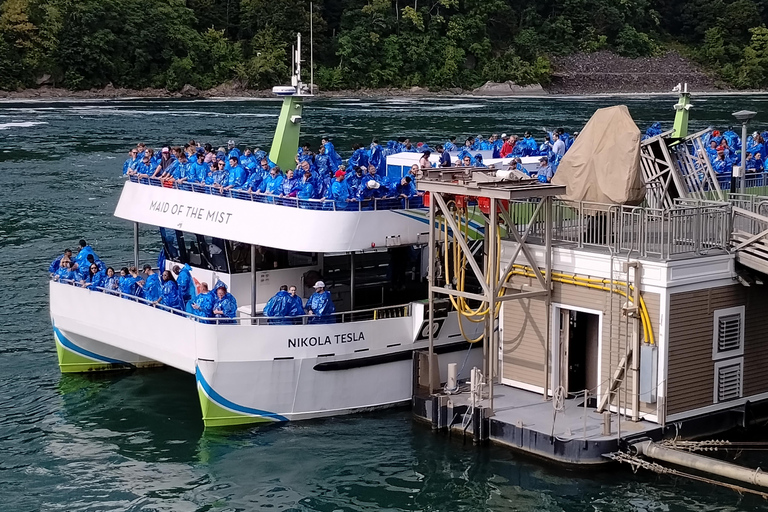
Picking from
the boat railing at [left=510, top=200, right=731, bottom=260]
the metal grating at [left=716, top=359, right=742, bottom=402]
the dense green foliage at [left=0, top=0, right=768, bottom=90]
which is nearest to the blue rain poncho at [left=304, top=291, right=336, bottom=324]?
the boat railing at [left=510, top=200, right=731, bottom=260]

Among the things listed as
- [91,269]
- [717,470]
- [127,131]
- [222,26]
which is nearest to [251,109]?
[127,131]

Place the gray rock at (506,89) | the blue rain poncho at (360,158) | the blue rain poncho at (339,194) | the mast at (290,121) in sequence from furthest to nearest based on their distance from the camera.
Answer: the gray rock at (506,89) → the blue rain poncho at (360,158) → the mast at (290,121) → the blue rain poncho at (339,194)

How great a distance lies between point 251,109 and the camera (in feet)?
302

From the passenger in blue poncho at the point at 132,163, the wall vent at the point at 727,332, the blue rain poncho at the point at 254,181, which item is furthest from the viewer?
the passenger in blue poncho at the point at 132,163

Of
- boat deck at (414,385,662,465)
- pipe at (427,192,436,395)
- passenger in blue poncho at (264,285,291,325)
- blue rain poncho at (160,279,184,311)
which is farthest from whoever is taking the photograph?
blue rain poncho at (160,279,184,311)

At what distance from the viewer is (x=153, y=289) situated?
21766mm

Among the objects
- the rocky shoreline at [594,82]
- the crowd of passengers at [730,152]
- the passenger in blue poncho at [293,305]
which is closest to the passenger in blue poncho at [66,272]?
the passenger in blue poncho at [293,305]

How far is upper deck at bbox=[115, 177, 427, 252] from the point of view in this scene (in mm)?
20984

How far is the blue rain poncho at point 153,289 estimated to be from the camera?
21.7m

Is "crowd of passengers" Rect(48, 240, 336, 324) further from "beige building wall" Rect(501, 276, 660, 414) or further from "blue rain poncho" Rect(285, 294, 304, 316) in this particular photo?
"beige building wall" Rect(501, 276, 660, 414)

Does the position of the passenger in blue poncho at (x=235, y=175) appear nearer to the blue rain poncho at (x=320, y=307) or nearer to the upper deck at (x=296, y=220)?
the upper deck at (x=296, y=220)

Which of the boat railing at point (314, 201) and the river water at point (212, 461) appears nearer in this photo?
the river water at point (212, 461)

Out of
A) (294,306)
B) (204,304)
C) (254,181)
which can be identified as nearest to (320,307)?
(294,306)

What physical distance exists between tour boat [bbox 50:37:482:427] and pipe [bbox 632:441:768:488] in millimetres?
3759
